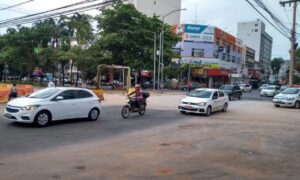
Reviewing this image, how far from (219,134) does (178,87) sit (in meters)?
47.8

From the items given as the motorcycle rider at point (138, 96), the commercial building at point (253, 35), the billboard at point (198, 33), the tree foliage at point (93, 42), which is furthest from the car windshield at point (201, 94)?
the commercial building at point (253, 35)

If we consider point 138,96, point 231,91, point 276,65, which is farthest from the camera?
point 276,65

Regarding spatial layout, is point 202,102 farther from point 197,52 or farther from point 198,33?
point 198,33

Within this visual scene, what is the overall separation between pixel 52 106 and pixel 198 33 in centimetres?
5799

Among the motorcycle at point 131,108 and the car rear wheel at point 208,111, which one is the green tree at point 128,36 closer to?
the car rear wheel at point 208,111

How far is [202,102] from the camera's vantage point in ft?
65.0

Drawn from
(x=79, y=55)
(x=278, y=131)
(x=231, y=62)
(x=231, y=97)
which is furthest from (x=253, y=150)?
(x=231, y=62)

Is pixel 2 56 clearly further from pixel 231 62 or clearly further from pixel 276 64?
pixel 276 64

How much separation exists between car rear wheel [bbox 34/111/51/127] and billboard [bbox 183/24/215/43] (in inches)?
2230

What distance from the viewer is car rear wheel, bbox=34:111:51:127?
13.3 m

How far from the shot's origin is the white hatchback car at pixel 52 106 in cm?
1315

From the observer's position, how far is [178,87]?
61219mm

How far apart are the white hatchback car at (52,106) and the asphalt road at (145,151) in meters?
0.38

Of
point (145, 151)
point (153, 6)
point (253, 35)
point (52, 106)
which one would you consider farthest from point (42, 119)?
point (253, 35)
